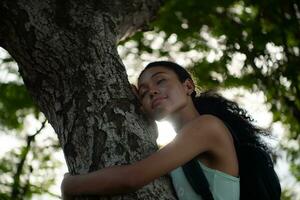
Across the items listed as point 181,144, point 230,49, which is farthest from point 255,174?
point 230,49

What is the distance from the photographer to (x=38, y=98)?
2502 millimetres

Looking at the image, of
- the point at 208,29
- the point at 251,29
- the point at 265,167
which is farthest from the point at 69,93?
the point at 208,29

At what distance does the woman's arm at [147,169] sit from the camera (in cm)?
199

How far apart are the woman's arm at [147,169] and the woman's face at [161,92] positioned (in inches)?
11.9

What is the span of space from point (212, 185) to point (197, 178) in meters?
0.10

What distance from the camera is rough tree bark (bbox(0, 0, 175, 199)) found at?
2.17 metres

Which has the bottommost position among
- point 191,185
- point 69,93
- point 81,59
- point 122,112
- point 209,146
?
point 191,185

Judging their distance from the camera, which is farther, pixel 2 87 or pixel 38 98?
pixel 2 87

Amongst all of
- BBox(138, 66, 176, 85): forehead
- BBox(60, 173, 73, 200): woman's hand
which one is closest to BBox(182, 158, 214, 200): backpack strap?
BBox(60, 173, 73, 200): woman's hand

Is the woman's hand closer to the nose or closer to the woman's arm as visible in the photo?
the woman's arm

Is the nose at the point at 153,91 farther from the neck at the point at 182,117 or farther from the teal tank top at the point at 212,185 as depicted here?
the teal tank top at the point at 212,185

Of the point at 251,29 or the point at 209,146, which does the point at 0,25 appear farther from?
the point at 251,29

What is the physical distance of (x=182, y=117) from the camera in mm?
2713

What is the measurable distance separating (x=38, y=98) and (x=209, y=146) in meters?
1.02
